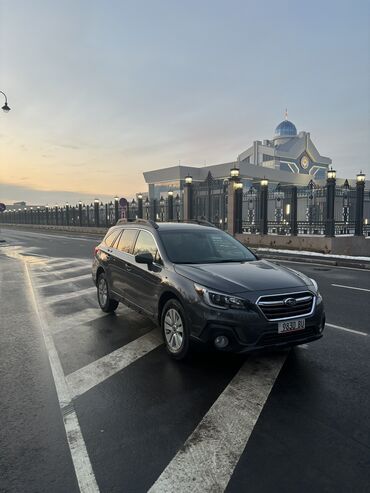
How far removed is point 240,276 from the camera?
4.81 m

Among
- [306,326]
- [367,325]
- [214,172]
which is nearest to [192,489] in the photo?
[306,326]

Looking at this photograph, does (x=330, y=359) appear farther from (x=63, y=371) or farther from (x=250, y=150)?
(x=250, y=150)

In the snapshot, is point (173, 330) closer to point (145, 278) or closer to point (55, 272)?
point (145, 278)

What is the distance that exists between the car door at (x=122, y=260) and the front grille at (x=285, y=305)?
2846mm

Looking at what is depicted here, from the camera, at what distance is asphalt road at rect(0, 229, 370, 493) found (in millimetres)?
2793

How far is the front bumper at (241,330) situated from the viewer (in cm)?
426

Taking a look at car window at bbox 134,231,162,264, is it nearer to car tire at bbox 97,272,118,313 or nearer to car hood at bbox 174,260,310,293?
car hood at bbox 174,260,310,293

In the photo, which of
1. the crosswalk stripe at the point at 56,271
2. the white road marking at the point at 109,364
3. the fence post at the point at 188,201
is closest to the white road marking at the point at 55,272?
the crosswalk stripe at the point at 56,271

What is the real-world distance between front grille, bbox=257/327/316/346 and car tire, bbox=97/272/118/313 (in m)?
3.88

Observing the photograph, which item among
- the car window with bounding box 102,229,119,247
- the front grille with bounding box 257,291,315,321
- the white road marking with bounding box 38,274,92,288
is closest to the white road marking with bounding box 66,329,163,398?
the front grille with bounding box 257,291,315,321

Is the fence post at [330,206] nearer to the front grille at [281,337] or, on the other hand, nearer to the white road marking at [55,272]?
the white road marking at [55,272]

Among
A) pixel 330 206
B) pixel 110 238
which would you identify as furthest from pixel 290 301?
pixel 330 206

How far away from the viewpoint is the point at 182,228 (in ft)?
21.3

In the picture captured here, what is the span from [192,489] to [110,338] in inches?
142
